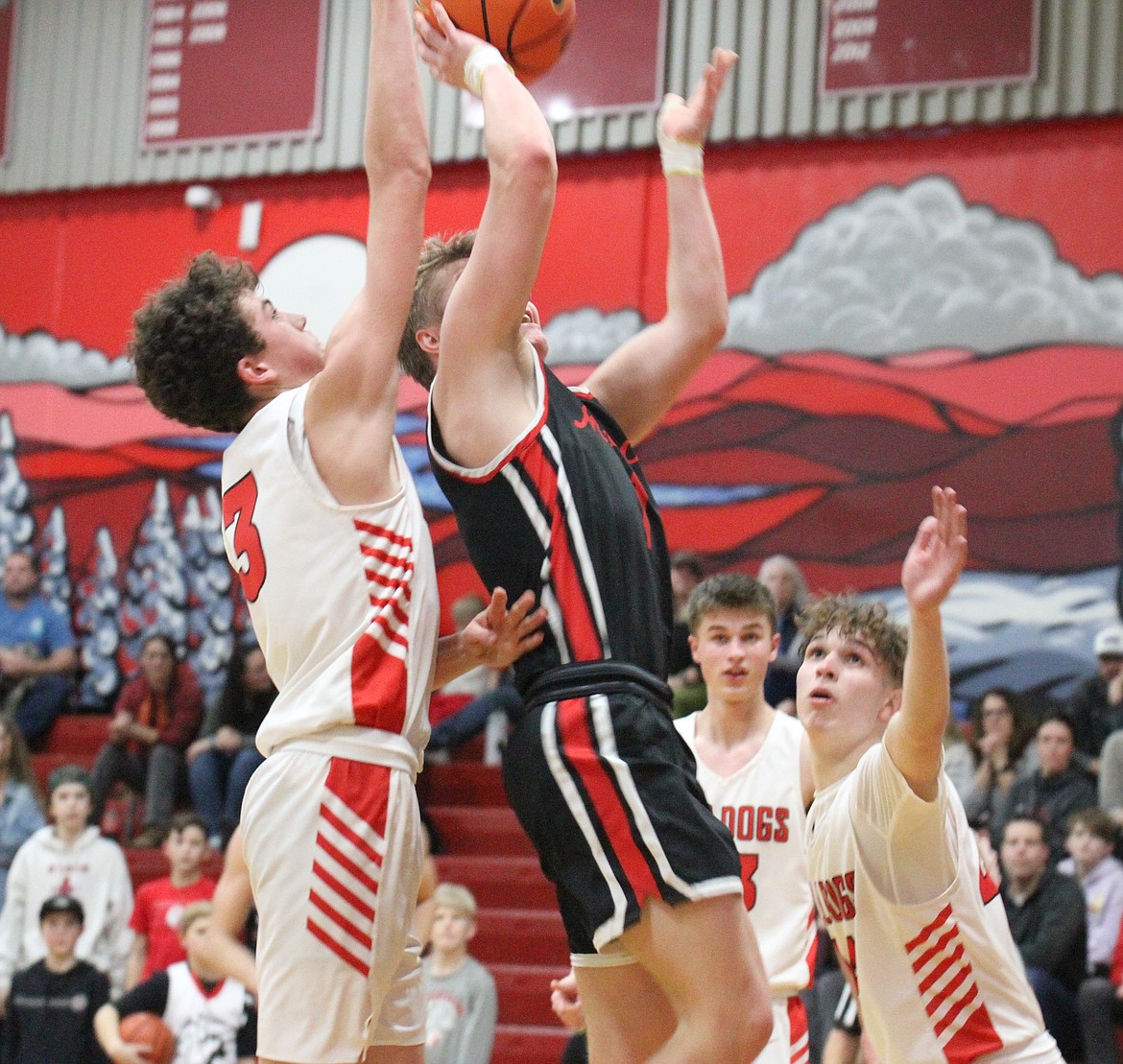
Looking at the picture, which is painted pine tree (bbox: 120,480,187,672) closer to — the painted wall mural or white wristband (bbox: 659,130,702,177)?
the painted wall mural

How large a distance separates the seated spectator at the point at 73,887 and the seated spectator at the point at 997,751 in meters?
5.45

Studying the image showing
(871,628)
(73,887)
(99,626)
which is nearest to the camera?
(871,628)

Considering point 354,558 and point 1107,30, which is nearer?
point 354,558

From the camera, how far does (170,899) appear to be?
1026cm

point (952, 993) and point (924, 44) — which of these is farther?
point (924, 44)

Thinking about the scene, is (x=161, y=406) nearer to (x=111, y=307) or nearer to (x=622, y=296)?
(x=622, y=296)

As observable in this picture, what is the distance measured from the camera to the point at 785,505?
501 inches

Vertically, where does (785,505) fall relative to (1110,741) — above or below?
above

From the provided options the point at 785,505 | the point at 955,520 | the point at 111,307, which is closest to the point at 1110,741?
the point at 785,505

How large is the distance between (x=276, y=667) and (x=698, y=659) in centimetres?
274

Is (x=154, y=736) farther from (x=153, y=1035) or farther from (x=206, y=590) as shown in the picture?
(x=153, y=1035)

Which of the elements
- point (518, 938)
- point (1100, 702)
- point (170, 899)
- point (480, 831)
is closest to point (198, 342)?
point (170, 899)

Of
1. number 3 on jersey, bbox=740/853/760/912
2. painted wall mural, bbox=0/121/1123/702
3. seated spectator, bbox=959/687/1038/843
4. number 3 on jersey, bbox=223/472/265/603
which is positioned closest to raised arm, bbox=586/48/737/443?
number 3 on jersey, bbox=223/472/265/603

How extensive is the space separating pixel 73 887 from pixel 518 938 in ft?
9.52
